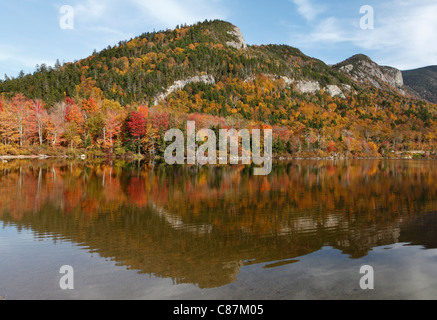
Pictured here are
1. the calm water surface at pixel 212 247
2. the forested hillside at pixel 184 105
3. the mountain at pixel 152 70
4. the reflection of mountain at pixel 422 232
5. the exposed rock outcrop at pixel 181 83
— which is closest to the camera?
the calm water surface at pixel 212 247

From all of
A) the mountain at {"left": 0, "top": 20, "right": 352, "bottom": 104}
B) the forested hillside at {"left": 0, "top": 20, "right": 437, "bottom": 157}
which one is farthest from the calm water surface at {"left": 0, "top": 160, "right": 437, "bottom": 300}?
the mountain at {"left": 0, "top": 20, "right": 352, "bottom": 104}

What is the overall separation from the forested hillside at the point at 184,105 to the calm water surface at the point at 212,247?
145 ft

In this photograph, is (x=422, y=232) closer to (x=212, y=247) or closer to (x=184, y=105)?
(x=212, y=247)

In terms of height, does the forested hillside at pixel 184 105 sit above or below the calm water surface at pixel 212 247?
above

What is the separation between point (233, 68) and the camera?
6398 inches

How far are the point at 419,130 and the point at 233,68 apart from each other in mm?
97429

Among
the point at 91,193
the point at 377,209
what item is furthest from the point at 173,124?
the point at 377,209

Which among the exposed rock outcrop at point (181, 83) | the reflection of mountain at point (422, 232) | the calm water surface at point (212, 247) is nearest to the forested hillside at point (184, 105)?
the exposed rock outcrop at point (181, 83)

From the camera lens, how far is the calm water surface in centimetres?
585

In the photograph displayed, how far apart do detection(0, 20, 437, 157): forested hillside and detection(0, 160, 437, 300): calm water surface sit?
1740 inches

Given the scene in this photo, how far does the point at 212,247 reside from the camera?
818 cm

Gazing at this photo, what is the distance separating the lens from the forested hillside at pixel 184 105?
58.1 metres

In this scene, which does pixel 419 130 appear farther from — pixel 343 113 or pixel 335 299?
pixel 335 299

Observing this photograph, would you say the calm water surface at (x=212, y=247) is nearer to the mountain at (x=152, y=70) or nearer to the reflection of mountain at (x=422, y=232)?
the reflection of mountain at (x=422, y=232)
